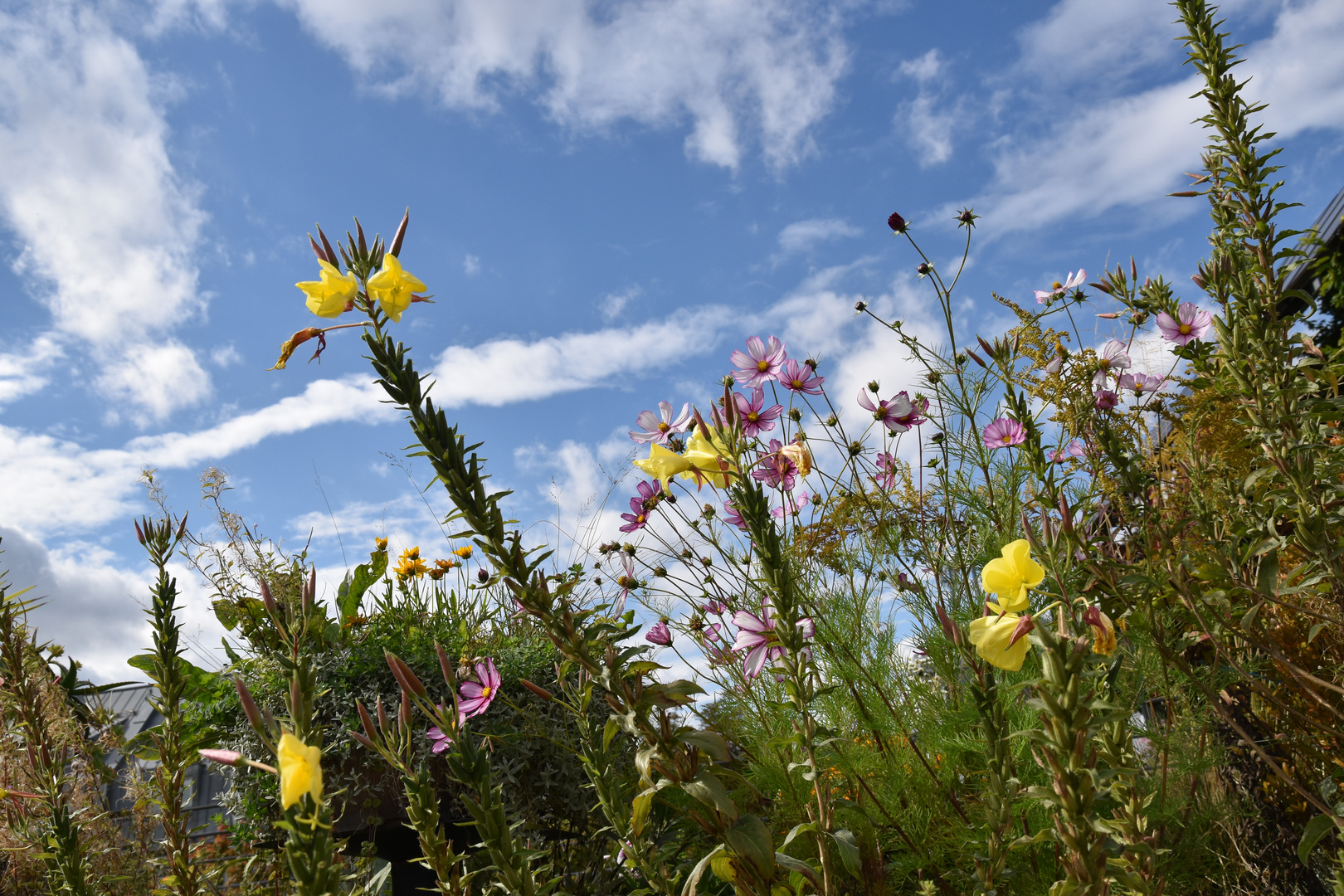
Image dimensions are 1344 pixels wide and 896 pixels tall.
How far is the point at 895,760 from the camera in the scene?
2336mm

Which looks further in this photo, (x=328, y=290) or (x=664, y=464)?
(x=664, y=464)

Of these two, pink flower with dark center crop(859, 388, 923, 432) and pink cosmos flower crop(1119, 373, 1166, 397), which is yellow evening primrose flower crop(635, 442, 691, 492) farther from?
pink cosmos flower crop(1119, 373, 1166, 397)

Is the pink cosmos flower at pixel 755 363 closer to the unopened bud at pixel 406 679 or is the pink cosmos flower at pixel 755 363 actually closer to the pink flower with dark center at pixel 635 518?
the pink flower with dark center at pixel 635 518

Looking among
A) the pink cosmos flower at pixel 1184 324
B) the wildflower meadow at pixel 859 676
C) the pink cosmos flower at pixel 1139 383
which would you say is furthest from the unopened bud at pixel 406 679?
the pink cosmos flower at pixel 1139 383

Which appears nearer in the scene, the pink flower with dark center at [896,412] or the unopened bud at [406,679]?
the unopened bud at [406,679]

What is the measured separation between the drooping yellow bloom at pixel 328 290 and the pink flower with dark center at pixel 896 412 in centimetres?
227

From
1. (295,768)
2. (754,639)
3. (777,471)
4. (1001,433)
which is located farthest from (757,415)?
(295,768)

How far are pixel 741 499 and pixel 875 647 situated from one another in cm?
170

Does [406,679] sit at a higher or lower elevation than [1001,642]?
higher

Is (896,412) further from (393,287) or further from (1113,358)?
(393,287)

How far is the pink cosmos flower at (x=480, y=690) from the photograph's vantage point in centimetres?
232

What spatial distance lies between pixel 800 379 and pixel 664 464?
5.86 ft

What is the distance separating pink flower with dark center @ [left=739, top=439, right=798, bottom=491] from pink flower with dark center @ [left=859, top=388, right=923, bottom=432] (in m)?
0.58

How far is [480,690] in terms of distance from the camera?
2.40m
